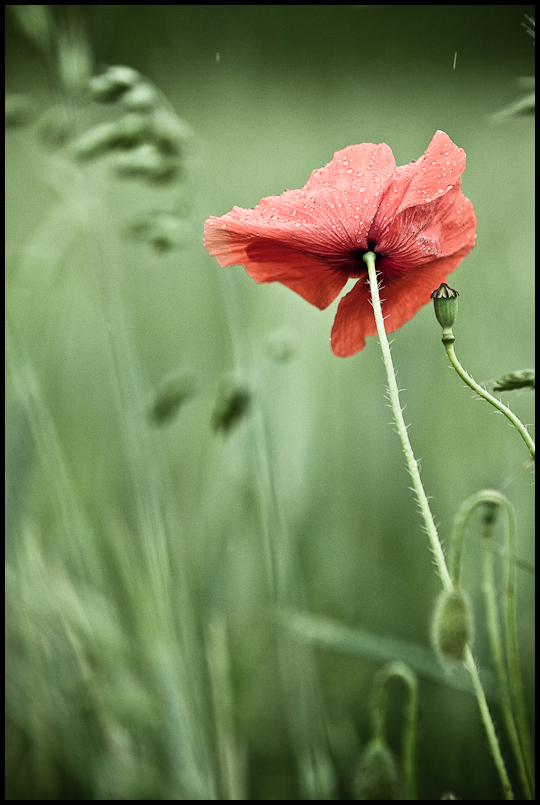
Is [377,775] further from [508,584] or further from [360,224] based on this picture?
[360,224]

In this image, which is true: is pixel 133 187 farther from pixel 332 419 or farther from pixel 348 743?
Result: pixel 348 743

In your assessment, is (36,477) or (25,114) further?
(36,477)

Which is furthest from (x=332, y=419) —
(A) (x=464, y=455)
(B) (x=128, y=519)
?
(B) (x=128, y=519)

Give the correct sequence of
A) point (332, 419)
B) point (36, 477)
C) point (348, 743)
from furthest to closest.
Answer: point (332, 419) < point (36, 477) < point (348, 743)

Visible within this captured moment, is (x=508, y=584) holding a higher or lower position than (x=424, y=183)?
lower

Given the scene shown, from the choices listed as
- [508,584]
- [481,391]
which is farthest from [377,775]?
[481,391]

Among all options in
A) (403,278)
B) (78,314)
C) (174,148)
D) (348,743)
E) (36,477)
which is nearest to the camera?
(403,278)

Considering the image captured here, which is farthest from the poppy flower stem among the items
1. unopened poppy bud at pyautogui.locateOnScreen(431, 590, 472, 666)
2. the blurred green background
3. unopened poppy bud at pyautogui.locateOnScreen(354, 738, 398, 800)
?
the blurred green background
